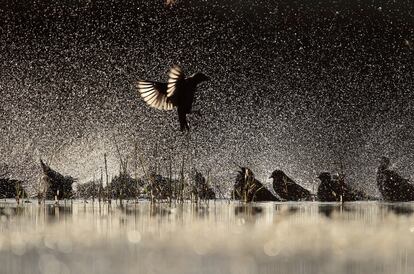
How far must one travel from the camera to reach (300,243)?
5773mm

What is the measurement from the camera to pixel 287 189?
14.5 m

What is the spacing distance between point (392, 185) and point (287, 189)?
1962 millimetres

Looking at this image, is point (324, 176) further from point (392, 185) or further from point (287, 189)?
point (392, 185)

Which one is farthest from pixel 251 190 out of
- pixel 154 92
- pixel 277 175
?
pixel 154 92

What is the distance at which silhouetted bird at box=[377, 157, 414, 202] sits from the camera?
1464 centimetres

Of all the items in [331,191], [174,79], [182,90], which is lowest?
[331,191]

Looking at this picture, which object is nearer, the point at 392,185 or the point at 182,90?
the point at 182,90

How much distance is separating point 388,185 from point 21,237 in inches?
→ 383

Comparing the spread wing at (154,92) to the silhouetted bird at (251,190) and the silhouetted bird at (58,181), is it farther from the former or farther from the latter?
the silhouetted bird at (58,181)

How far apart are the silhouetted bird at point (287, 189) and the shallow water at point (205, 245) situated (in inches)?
224

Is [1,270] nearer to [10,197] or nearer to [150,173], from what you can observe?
[150,173]

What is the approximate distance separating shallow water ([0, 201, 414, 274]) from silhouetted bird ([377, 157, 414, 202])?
635 cm

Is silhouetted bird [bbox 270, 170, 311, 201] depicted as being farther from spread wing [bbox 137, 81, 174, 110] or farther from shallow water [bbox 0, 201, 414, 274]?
spread wing [bbox 137, 81, 174, 110]

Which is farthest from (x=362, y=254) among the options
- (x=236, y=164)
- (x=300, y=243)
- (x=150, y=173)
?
(x=236, y=164)
